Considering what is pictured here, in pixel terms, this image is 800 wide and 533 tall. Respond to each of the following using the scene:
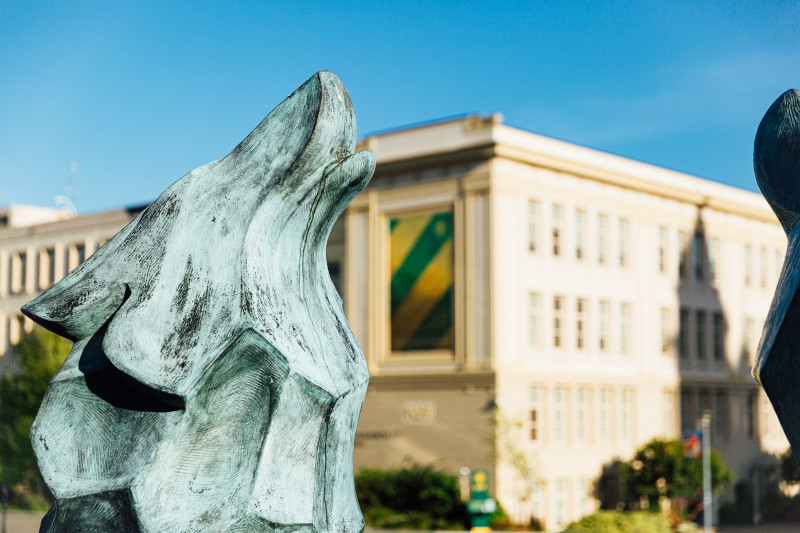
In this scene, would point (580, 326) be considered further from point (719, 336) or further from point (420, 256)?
point (719, 336)

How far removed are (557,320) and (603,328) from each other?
254 centimetres

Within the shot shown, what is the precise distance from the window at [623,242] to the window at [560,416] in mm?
5673

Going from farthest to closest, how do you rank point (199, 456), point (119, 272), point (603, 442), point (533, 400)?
point (603, 442) → point (533, 400) → point (119, 272) → point (199, 456)

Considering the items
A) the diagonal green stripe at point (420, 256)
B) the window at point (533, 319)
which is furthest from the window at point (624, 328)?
the diagonal green stripe at point (420, 256)

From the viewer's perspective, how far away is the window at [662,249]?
42.6m

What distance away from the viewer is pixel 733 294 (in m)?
47.2

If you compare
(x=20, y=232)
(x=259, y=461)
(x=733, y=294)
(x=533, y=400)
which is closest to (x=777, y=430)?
(x=733, y=294)

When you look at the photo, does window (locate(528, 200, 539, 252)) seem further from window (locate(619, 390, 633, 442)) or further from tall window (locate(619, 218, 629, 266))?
window (locate(619, 390, 633, 442))

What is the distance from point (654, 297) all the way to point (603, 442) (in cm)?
610

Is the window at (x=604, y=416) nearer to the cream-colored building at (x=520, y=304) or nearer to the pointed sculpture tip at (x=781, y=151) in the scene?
the cream-colored building at (x=520, y=304)

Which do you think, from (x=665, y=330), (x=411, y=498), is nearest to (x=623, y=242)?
(x=665, y=330)

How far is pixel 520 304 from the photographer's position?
120 feet

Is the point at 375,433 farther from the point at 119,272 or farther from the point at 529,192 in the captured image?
the point at 119,272

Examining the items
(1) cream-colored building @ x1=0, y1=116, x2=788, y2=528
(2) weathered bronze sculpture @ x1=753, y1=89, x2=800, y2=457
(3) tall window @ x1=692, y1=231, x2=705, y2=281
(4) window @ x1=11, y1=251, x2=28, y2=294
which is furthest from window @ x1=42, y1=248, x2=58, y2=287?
(2) weathered bronze sculpture @ x1=753, y1=89, x2=800, y2=457
